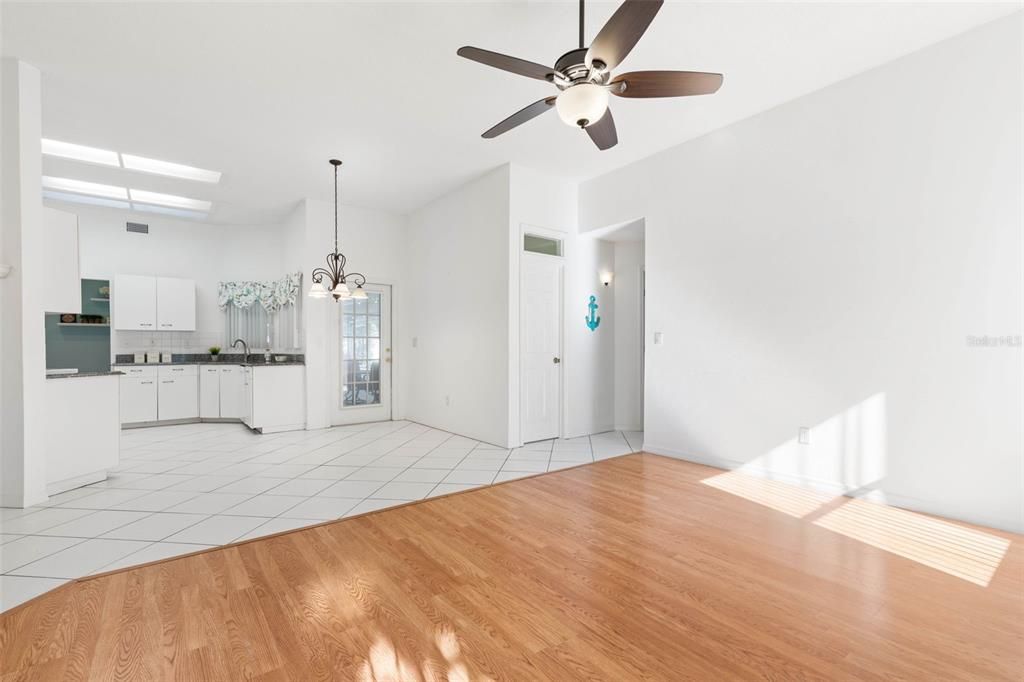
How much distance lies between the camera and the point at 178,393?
6.64 m

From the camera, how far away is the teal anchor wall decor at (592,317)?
5797mm

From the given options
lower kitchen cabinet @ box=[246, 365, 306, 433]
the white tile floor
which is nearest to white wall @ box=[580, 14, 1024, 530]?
the white tile floor

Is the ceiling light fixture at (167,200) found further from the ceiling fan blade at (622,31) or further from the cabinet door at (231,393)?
the ceiling fan blade at (622,31)

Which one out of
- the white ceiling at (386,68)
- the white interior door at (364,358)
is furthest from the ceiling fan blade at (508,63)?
the white interior door at (364,358)

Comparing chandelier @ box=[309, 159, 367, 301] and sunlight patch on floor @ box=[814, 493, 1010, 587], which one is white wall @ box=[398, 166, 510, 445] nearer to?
chandelier @ box=[309, 159, 367, 301]

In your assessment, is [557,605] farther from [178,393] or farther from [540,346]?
[178,393]

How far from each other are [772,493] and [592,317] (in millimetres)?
2914

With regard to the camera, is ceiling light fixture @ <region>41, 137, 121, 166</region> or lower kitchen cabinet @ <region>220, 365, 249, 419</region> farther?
lower kitchen cabinet @ <region>220, 365, 249, 419</region>

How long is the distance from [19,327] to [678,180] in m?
5.64

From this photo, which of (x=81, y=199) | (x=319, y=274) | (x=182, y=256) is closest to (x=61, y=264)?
(x=319, y=274)

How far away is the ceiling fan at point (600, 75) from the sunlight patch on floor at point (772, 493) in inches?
112

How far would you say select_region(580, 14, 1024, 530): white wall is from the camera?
9.43 feet

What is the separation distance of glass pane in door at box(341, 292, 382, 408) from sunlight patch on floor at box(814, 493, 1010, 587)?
5.75m

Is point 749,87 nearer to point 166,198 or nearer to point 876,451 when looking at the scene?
point 876,451
